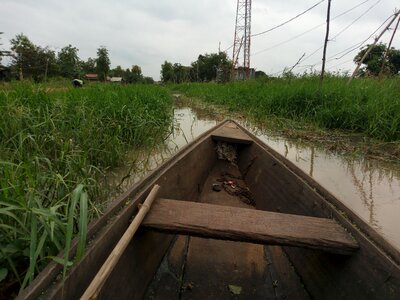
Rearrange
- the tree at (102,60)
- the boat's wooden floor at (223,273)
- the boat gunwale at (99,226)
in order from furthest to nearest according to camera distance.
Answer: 1. the tree at (102,60)
2. the boat's wooden floor at (223,273)
3. the boat gunwale at (99,226)

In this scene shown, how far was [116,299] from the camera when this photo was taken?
0.92 metres

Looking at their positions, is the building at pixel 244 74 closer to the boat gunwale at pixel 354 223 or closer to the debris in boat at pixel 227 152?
the debris in boat at pixel 227 152

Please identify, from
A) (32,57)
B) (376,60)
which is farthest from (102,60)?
(376,60)

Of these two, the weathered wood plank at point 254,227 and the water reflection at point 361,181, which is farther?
the water reflection at point 361,181

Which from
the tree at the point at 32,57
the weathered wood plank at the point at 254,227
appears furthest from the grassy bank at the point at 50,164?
the tree at the point at 32,57

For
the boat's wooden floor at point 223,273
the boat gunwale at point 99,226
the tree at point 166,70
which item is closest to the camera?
the boat gunwale at point 99,226

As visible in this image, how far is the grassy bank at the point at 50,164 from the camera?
0.82 meters

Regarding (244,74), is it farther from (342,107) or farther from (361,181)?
(361,181)

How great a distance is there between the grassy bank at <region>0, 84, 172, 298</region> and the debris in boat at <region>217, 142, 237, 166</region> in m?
0.65

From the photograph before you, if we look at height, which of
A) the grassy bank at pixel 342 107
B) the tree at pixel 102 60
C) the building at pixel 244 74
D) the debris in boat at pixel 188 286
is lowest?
the debris in boat at pixel 188 286

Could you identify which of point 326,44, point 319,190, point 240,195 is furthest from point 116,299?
point 326,44

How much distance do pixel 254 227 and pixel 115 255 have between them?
0.54 metres

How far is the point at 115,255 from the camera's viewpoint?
80cm

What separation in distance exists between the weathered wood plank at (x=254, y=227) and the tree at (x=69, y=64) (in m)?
24.0
